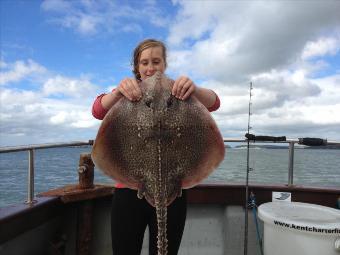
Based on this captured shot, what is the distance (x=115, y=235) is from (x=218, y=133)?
3.54 ft

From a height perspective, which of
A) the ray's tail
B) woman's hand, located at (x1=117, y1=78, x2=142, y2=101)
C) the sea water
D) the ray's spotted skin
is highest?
woman's hand, located at (x1=117, y1=78, x2=142, y2=101)

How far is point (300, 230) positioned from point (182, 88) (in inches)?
70.3

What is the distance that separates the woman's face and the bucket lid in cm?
174

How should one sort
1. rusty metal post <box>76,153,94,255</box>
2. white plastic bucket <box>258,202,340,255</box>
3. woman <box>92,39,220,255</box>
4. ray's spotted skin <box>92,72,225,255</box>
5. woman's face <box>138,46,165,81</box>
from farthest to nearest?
rusty metal post <box>76,153,94,255</box>, white plastic bucket <box>258,202,340,255</box>, woman's face <box>138,46,165,81</box>, woman <box>92,39,220,255</box>, ray's spotted skin <box>92,72,225,255</box>

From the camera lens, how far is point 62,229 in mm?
4082

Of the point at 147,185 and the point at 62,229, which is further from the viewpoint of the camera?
the point at 62,229

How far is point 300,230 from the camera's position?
112 inches

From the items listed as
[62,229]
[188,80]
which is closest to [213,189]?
[62,229]

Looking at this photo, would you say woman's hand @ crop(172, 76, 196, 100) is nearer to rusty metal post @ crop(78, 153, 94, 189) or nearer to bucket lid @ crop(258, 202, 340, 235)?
bucket lid @ crop(258, 202, 340, 235)

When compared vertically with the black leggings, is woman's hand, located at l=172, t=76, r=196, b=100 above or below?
above

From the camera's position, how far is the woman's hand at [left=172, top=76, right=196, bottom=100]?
6.38 feet

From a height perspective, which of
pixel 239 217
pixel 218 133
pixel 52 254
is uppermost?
pixel 218 133

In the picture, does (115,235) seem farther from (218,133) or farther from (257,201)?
(257,201)

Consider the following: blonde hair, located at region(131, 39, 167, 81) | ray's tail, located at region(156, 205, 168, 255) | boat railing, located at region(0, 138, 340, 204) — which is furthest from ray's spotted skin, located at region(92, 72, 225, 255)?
boat railing, located at region(0, 138, 340, 204)
